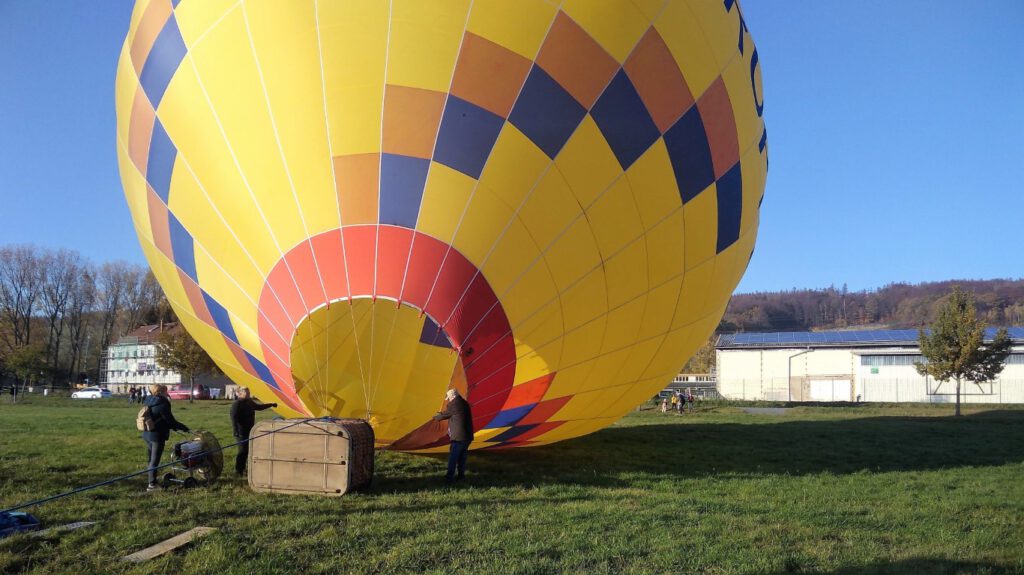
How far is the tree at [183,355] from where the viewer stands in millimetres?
33375

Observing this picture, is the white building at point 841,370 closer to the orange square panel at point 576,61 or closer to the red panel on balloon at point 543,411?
the red panel on balloon at point 543,411

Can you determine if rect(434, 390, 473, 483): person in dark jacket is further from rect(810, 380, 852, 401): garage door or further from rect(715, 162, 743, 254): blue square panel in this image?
rect(810, 380, 852, 401): garage door

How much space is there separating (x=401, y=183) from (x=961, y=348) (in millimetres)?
25490

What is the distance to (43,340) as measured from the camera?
2231 inches

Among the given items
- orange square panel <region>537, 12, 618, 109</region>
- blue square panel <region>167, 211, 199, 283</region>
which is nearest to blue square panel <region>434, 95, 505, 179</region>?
orange square panel <region>537, 12, 618, 109</region>

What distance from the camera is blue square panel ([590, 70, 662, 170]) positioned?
5117mm

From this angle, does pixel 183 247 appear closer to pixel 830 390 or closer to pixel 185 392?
pixel 830 390

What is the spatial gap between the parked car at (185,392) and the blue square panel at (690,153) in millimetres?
39902

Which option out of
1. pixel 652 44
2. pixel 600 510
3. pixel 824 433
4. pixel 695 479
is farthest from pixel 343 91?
pixel 824 433

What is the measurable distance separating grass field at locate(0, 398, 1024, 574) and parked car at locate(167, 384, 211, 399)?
35.3m

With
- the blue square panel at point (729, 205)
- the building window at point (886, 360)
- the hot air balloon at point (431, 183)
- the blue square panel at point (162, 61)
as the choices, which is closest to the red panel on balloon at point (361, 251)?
the hot air balloon at point (431, 183)

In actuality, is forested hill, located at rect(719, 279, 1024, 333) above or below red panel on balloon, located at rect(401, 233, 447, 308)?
above

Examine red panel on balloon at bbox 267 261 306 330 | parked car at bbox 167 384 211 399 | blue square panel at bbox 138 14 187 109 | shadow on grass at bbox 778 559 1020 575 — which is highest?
blue square panel at bbox 138 14 187 109

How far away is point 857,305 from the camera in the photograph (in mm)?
137500
